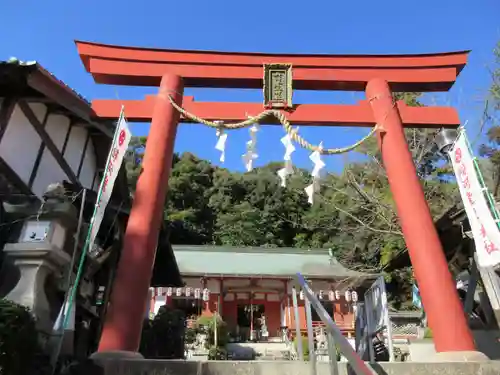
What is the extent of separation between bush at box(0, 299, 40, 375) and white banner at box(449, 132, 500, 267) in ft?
15.9

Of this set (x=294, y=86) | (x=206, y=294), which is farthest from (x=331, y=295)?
(x=294, y=86)

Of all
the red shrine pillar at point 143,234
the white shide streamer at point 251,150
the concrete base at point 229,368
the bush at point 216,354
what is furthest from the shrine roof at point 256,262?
the concrete base at point 229,368

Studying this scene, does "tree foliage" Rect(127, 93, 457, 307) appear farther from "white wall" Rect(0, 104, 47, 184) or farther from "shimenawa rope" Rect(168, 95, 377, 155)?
"white wall" Rect(0, 104, 47, 184)

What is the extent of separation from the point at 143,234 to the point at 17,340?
2.19m

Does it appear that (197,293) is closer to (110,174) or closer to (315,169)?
(315,169)

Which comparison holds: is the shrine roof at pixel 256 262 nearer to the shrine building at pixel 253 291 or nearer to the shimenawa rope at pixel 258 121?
the shrine building at pixel 253 291

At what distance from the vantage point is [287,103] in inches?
287

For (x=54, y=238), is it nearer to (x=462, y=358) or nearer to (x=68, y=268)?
(x=68, y=268)

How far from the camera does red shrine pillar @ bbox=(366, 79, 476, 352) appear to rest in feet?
16.7

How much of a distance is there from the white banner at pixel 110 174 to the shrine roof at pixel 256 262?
15.7 meters

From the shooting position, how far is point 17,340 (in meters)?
3.61

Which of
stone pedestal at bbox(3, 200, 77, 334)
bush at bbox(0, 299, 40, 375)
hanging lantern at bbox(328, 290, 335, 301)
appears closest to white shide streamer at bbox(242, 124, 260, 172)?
stone pedestal at bbox(3, 200, 77, 334)

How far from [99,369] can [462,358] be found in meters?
3.76

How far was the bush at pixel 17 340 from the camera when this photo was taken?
344 cm
